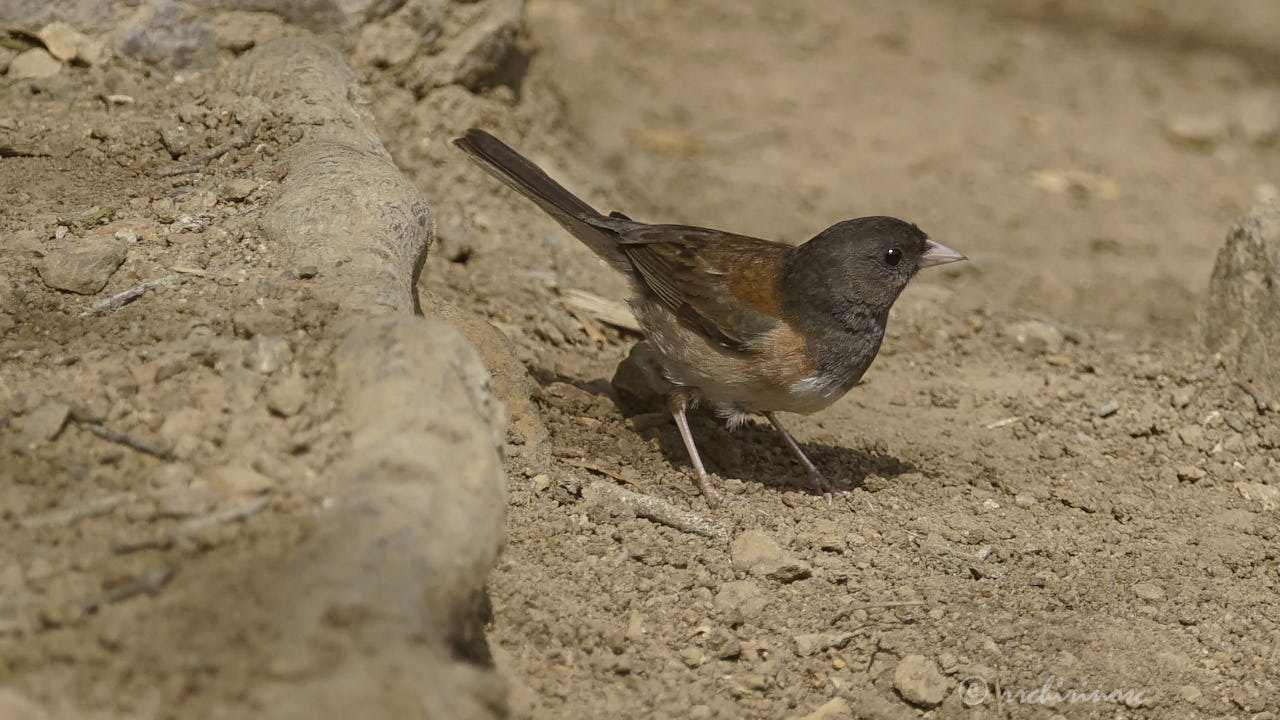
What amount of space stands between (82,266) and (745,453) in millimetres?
2626

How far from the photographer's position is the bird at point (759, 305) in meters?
4.26

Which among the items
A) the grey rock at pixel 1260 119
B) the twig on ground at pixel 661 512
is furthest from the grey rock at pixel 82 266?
the grey rock at pixel 1260 119

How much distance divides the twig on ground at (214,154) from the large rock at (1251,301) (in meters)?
4.39

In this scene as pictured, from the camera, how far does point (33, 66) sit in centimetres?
482

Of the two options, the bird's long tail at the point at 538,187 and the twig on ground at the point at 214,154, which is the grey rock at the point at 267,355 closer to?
the twig on ground at the point at 214,154

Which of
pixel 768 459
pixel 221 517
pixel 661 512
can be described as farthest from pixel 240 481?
pixel 768 459

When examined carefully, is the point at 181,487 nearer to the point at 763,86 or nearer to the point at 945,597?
the point at 945,597

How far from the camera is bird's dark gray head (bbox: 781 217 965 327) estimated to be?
4.29 metres

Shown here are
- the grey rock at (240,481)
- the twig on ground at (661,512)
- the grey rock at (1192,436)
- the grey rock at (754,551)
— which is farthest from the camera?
the grey rock at (1192,436)

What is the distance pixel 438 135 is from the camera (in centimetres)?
593

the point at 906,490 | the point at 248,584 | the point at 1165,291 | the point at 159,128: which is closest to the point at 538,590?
the point at 248,584

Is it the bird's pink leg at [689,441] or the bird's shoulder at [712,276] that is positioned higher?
the bird's shoulder at [712,276]

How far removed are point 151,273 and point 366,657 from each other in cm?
190

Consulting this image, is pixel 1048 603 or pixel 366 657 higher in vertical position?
pixel 366 657
